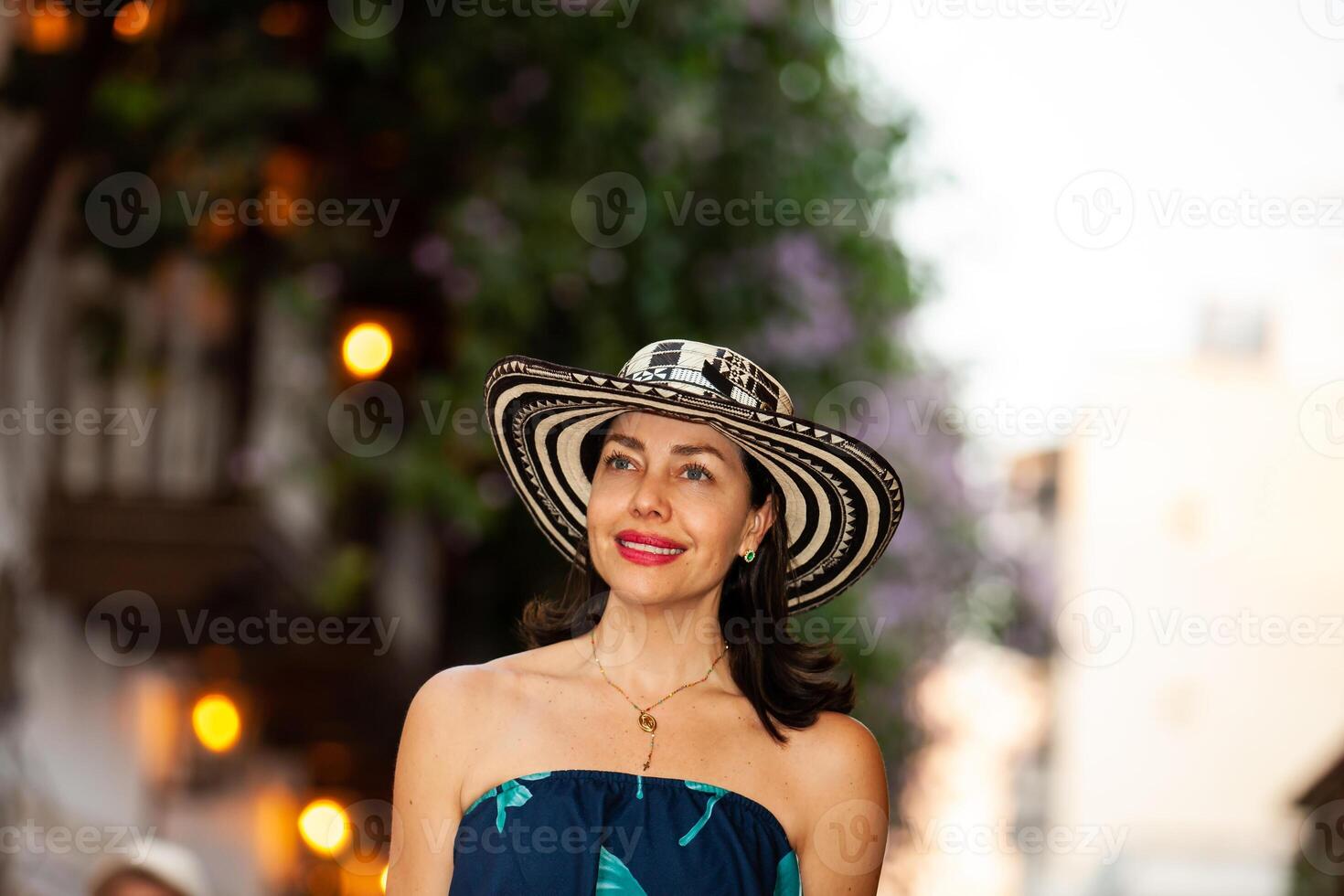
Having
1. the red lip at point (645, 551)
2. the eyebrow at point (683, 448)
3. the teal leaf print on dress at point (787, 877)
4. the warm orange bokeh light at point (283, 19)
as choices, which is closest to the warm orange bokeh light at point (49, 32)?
the warm orange bokeh light at point (283, 19)

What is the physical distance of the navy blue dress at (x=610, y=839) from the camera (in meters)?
2.58

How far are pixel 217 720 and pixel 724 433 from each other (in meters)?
5.56

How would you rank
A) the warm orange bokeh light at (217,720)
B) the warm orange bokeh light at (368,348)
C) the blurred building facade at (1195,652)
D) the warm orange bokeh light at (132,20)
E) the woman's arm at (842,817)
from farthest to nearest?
the blurred building facade at (1195,652) → the warm orange bokeh light at (217,720) → the warm orange bokeh light at (368,348) → the warm orange bokeh light at (132,20) → the woman's arm at (842,817)

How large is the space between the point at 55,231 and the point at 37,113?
1.44 metres

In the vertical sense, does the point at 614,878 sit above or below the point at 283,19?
below

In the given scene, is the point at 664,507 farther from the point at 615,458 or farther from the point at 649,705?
the point at 649,705

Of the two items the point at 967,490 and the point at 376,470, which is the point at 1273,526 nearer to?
the point at 967,490

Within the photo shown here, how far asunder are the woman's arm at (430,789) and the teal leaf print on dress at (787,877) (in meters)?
0.54

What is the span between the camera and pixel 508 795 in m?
2.65

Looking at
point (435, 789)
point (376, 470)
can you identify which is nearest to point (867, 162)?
point (376, 470)

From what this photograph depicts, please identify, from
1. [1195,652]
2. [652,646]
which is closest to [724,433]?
[652,646]

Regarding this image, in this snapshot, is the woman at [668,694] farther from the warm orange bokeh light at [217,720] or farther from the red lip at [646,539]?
the warm orange bokeh light at [217,720]

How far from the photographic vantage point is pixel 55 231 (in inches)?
263

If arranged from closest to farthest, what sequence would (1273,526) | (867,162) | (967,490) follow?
(867,162)
(967,490)
(1273,526)
